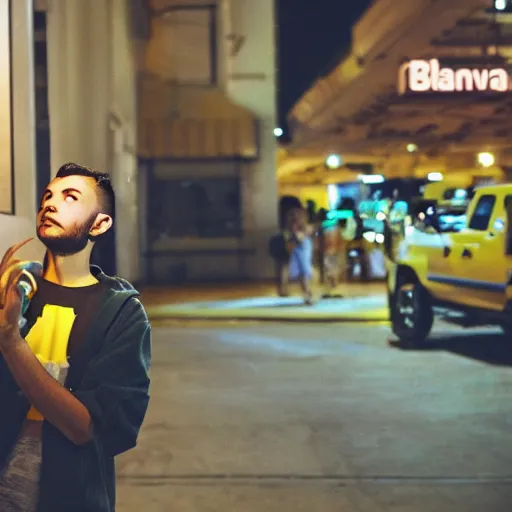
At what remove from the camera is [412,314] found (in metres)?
11.6

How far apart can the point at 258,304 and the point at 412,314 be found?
18.4 feet

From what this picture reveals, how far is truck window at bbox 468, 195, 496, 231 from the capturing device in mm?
10484

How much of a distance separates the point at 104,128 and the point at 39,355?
14.3 meters

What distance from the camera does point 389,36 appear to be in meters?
19.2

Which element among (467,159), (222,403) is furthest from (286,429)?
(467,159)

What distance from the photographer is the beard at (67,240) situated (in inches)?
92.2

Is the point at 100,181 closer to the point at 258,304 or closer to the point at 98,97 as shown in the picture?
the point at 98,97

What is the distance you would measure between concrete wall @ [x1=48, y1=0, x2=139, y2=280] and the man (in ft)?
28.4

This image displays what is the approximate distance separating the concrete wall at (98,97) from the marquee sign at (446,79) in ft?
20.0

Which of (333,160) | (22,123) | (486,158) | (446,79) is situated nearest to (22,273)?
(22,123)

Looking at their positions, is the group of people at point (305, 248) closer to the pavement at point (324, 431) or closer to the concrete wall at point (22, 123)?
the pavement at point (324, 431)

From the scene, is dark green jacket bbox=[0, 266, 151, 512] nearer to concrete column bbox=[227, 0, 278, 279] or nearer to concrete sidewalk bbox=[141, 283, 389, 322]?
concrete sidewalk bbox=[141, 283, 389, 322]

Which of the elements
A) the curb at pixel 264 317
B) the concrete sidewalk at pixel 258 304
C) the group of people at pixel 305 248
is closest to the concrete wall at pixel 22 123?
the curb at pixel 264 317

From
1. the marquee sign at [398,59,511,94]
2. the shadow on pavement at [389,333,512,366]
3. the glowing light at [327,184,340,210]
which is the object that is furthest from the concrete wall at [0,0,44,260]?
the glowing light at [327,184,340,210]
